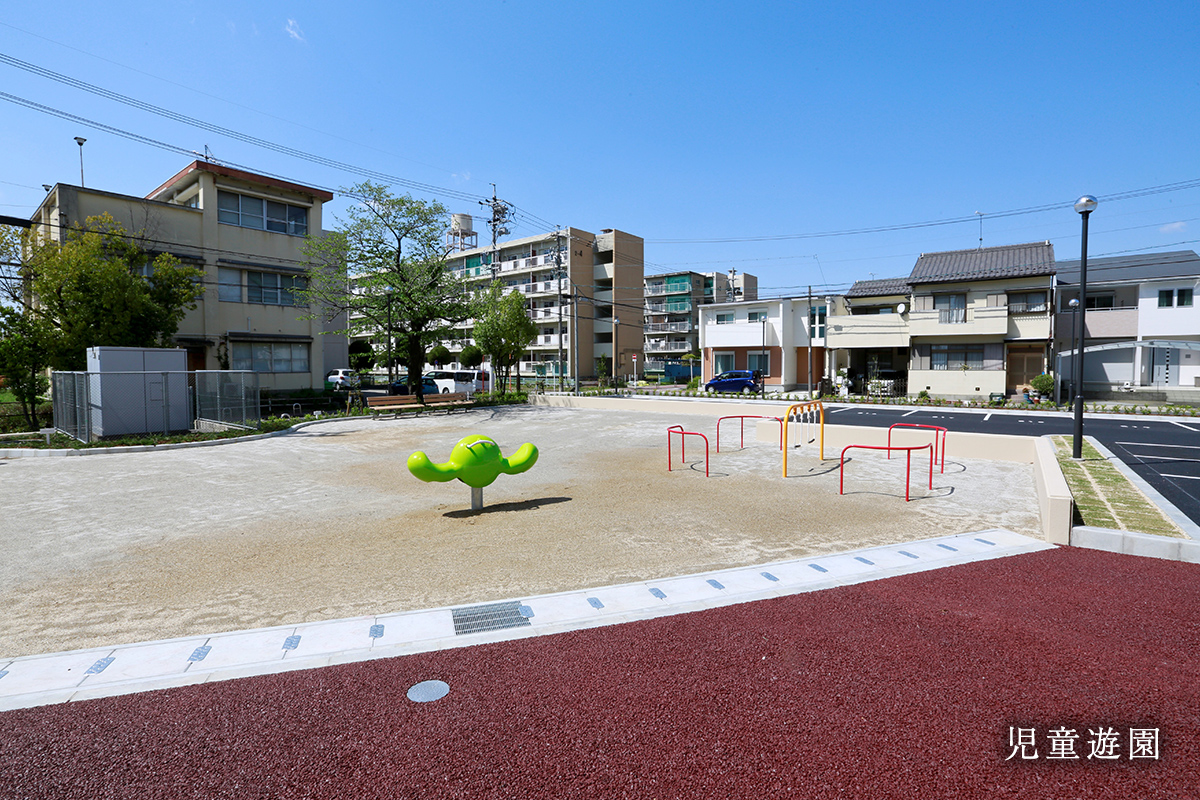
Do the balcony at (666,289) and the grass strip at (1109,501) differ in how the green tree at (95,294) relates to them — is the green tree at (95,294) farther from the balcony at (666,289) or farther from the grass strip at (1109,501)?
the balcony at (666,289)

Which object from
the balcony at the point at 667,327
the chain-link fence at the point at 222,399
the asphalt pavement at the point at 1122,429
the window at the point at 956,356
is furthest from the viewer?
the balcony at the point at 667,327

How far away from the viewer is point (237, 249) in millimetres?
25172

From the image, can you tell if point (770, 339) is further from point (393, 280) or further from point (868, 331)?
point (393, 280)

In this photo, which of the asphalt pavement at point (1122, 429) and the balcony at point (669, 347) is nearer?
the asphalt pavement at point (1122, 429)

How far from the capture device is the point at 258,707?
345cm

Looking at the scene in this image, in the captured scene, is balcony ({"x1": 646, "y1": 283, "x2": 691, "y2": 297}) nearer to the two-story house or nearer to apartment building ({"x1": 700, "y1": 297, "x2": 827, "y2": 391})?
apartment building ({"x1": 700, "y1": 297, "x2": 827, "y2": 391})

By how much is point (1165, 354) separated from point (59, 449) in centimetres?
3903

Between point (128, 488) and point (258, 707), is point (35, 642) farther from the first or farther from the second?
point (128, 488)

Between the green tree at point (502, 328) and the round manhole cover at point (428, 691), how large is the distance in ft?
83.9

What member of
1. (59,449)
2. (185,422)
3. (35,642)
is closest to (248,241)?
(185,422)

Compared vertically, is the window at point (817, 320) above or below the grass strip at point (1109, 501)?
above

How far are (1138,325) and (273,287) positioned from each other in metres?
39.2

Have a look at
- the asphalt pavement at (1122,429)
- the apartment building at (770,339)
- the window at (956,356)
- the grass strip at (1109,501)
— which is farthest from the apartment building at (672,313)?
the grass strip at (1109,501)

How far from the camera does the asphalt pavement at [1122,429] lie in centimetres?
911
